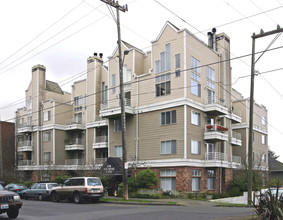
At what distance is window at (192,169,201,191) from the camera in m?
32.8

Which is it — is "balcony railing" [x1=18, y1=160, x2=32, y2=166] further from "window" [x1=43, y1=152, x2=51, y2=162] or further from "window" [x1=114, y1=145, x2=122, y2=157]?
"window" [x1=114, y1=145, x2=122, y2=157]

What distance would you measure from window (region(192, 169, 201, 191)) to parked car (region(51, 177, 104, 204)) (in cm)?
1112

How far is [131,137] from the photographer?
36625 millimetres

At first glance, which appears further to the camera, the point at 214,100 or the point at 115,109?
the point at 115,109

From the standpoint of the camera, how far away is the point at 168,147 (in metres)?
33.1

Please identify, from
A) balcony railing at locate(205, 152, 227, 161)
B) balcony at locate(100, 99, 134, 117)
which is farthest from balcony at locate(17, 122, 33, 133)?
balcony railing at locate(205, 152, 227, 161)

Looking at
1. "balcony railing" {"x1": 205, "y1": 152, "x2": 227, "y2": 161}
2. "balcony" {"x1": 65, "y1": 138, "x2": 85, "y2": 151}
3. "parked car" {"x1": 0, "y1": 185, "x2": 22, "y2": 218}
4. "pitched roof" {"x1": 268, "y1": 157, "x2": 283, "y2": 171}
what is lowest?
"pitched roof" {"x1": 268, "y1": 157, "x2": 283, "y2": 171}

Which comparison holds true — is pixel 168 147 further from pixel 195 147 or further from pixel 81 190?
pixel 81 190

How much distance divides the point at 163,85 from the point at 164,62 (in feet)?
7.51

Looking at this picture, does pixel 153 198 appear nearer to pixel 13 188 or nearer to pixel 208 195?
pixel 208 195

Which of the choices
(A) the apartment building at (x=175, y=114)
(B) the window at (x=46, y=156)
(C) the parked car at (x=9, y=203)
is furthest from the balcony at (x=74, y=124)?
(C) the parked car at (x=9, y=203)

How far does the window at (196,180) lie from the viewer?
32.8m

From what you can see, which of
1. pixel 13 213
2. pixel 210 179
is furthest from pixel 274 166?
pixel 13 213

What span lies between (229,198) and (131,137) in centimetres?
1134
